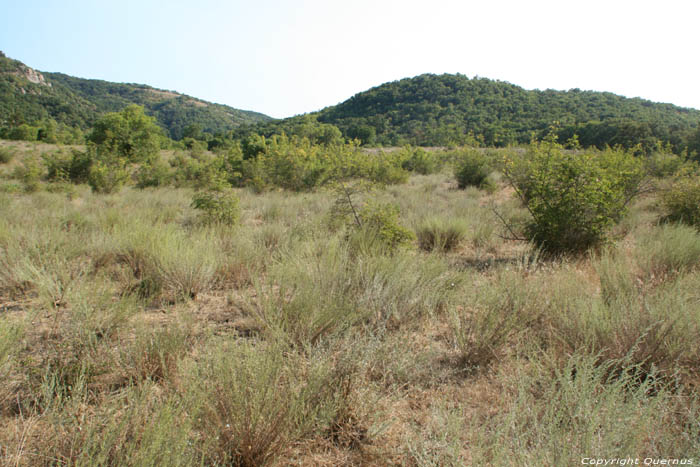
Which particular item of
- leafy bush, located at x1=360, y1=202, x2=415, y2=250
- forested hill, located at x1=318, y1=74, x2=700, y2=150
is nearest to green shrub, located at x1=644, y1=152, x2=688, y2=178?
leafy bush, located at x1=360, y1=202, x2=415, y2=250

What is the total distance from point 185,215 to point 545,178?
24.5ft

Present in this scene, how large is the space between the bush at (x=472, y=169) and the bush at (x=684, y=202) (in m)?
7.11

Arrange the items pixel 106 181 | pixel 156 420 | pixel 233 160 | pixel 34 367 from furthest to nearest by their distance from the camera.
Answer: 1. pixel 233 160
2. pixel 106 181
3. pixel 34 367
4. pixel 156 420

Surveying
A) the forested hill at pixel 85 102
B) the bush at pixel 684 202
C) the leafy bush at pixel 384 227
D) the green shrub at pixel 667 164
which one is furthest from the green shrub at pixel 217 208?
the forested hill at pixel 85 102

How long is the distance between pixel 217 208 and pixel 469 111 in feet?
224

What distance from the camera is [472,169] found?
1435cm

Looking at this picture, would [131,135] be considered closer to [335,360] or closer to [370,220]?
[370,220]

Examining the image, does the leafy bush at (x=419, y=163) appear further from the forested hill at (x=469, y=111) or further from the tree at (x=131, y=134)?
the tree at (x=131, y=134)

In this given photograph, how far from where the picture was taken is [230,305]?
3.28m

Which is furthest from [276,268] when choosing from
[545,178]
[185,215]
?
[185,215]

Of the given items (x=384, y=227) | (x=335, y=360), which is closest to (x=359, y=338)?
(x=335, y=360)

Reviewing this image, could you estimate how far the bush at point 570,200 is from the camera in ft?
15.3

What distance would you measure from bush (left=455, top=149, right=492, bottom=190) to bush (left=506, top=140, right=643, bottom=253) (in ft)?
30.8

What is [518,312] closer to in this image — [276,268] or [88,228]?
[276,268]
